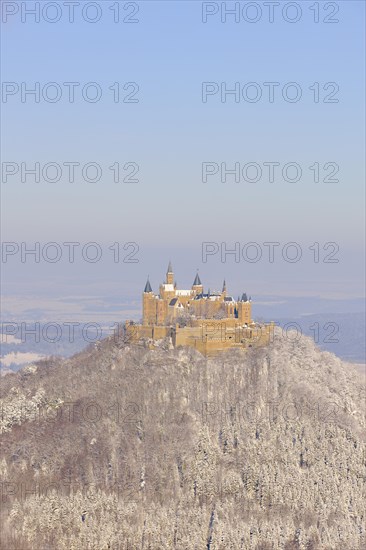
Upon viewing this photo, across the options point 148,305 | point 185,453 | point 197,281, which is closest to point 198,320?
point 148,305

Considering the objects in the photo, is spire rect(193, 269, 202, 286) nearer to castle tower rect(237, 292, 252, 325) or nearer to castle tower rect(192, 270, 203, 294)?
castle tower rect(192, 270, 203, 294)

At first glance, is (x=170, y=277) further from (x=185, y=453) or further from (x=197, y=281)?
(x=185, y=453)

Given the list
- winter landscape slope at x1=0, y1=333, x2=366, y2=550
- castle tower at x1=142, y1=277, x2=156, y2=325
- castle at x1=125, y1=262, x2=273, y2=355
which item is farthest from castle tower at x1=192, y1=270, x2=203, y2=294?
winter landscape slope at x1=0, y1=333, x2=366, y2=550

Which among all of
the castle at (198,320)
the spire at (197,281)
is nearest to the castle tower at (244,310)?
the castle at (198,320)

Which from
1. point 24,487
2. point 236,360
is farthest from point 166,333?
point 24,487

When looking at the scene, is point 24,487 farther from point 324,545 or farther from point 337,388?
point 337,388
